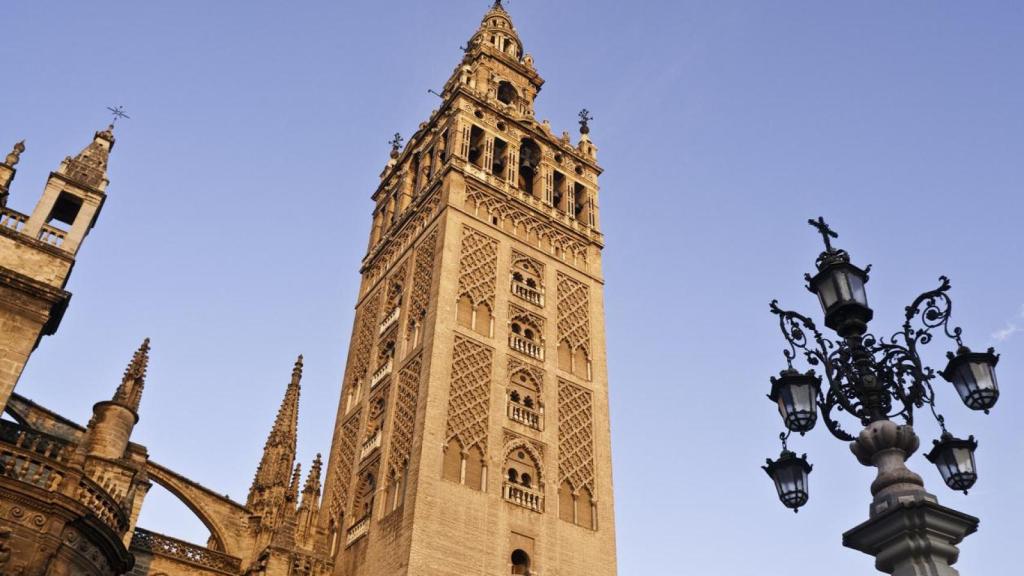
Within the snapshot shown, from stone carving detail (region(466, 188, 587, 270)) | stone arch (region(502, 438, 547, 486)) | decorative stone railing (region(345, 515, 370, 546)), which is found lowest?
decorative stone railing (region(345, 515, 370, 546))

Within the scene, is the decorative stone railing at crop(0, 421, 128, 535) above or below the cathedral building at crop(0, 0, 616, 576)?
below

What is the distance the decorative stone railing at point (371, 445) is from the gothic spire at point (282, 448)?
2.10 metres

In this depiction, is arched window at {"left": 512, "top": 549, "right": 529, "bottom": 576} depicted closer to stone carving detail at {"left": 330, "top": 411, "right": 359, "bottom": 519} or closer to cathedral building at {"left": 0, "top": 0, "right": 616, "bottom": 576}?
cathedral building at {"left": 0, "top": 0, "right": 616, "bottom": 576}

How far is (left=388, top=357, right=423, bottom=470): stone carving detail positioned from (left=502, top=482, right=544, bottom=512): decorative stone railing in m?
2.59

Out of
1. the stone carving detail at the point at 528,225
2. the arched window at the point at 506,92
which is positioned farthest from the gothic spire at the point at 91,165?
the arched window at the point at 506,92

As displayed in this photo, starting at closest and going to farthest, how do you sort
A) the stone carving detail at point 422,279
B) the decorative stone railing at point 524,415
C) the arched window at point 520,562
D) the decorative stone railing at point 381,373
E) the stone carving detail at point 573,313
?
the arched window at point 520,562 → the decorative stone railing at point 524,415 → the stone carving detail at point 422,279 → the decorative stone railing at point 381,373 → the stone carving detail at point 573,313

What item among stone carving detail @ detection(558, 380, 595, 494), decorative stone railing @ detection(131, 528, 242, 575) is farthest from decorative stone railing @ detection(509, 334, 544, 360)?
decorative stone railing @ detection(131, 528, 242, 575)

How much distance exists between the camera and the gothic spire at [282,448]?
81.0 ft

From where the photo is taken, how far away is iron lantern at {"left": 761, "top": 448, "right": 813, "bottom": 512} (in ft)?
25.0

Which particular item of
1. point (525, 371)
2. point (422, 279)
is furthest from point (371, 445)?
point (422, 279)

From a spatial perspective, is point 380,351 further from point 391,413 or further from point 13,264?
point 13,264

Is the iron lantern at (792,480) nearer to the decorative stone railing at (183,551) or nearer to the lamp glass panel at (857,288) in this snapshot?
the lamp glass panel at (857,288)

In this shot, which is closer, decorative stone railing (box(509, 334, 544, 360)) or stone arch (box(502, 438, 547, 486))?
stone arch (box(502, 438, 547, 486))

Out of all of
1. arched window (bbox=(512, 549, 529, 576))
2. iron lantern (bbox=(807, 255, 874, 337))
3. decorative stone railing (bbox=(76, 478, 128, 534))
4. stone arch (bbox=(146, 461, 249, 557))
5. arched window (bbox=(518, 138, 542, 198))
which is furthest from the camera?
arched window (bbox=(518, 138, 542, 198))
